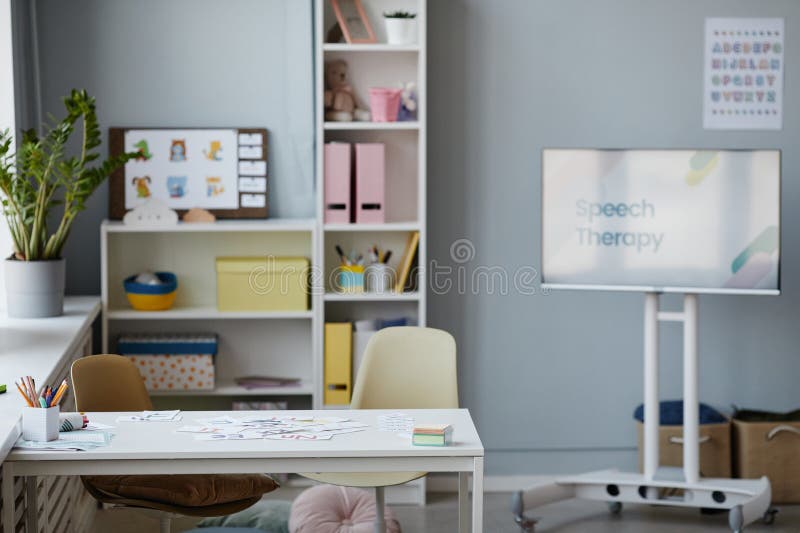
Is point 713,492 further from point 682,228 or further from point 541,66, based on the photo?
point 541,66

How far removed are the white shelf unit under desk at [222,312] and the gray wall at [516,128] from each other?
5.5 inches

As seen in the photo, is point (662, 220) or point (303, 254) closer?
point (662, 220)

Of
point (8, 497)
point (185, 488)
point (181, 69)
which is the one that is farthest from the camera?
point (181, 69)

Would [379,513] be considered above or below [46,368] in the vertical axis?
below

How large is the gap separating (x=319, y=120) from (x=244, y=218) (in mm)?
545

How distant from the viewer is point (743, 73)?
4.70m

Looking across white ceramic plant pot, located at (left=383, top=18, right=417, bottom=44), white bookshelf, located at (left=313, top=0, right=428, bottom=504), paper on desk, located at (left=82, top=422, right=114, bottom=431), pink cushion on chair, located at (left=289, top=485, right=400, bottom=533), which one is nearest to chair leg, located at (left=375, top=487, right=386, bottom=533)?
pink cushion on chair, located at (left=289, top=485, right=400, bottom=533)

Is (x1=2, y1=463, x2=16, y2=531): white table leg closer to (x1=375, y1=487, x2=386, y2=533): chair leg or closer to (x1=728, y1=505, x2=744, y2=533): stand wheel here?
(x1=375, y1=487, x2=386, y2=533): chair leg

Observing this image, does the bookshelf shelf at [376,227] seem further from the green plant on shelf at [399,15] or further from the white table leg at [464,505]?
the white table leg at [464,505]

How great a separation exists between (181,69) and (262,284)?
0.97 metres

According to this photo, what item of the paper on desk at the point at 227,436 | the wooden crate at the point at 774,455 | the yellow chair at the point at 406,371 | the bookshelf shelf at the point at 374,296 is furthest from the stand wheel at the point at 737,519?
the paper on desk at the point at 227,436

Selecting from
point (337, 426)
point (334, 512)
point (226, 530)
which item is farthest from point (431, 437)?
point (226, 530)

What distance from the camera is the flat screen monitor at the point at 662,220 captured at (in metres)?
4.15

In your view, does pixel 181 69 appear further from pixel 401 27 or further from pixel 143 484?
pixel 143 484
